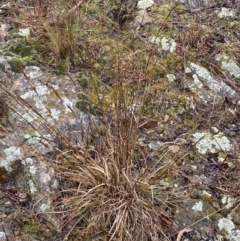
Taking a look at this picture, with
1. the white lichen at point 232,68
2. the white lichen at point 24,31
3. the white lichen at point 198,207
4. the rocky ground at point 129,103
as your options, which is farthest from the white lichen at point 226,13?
the white lichen at point 198,207

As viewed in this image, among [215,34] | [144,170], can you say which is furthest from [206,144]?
[215,34]

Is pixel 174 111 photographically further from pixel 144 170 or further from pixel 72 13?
pixel 72 13

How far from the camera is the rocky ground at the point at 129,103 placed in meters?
2.18

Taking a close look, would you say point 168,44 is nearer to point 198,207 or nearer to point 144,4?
point 144,4

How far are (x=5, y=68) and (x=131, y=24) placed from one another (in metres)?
0.96

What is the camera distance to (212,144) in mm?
2514

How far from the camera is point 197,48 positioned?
9.56 ft

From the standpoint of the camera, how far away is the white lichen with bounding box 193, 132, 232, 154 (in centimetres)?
249

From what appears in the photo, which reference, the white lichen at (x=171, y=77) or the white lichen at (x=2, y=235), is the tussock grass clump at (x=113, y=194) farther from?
the white lichen at (x=171, y=77)

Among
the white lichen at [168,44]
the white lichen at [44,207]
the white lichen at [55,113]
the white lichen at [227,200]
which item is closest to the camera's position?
the white lichen at [44,207]

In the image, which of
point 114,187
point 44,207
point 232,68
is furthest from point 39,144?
point 232,68

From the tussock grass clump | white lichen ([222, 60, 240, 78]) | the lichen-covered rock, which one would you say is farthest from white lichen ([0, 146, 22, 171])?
white lichen ([222, 60, 240, 78])

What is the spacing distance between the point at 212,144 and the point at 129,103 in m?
0.52

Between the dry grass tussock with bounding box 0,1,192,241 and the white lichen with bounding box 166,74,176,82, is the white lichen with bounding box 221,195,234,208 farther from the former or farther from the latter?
the white lichen with bounding box 166,74,176,82
